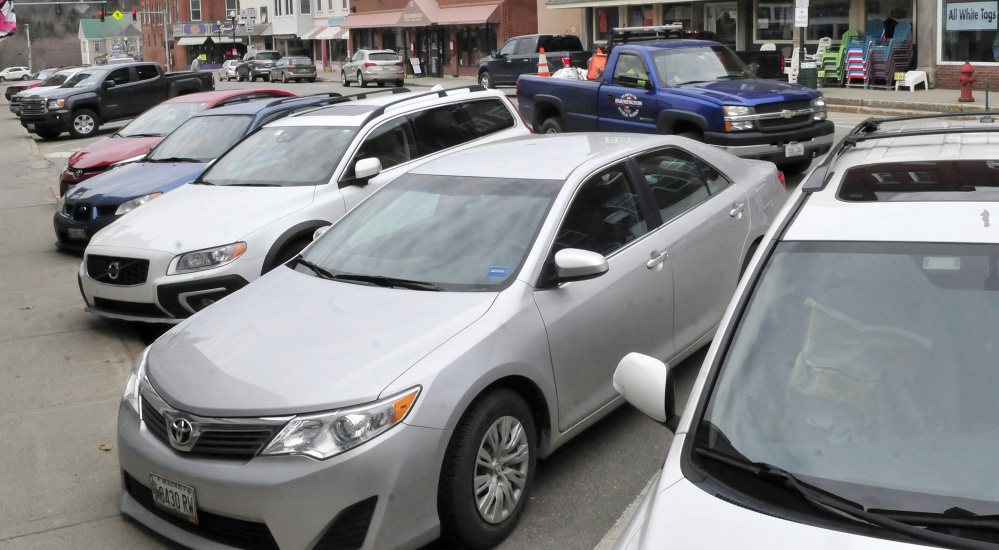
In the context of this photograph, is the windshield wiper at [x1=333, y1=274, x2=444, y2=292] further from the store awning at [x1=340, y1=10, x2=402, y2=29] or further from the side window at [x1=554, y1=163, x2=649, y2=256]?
the store awning at [x1=340, y1=10, x2=402, y2=29]

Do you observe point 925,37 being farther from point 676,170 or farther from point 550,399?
point 550,399

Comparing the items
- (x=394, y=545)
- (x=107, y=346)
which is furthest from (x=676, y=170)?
(x=107, y=346)

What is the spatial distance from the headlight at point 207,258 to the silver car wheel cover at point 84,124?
68.1 ft

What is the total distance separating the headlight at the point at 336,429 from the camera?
3.60m

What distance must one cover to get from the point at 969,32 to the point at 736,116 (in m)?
14.8

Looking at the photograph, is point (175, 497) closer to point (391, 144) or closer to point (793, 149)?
point (391, 144)

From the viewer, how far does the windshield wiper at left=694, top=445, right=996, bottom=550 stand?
2154 mm

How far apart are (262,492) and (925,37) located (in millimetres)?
24283

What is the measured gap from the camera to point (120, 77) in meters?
26.2

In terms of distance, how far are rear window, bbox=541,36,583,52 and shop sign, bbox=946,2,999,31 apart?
1170 centimetres

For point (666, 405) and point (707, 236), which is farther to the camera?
point (707, 236)

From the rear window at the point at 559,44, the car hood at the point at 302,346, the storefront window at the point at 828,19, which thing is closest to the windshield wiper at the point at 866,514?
→ the car hood at the point at 302,346

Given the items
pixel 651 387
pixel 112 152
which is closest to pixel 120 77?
pixel 112 152

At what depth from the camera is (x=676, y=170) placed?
5.80 metres
